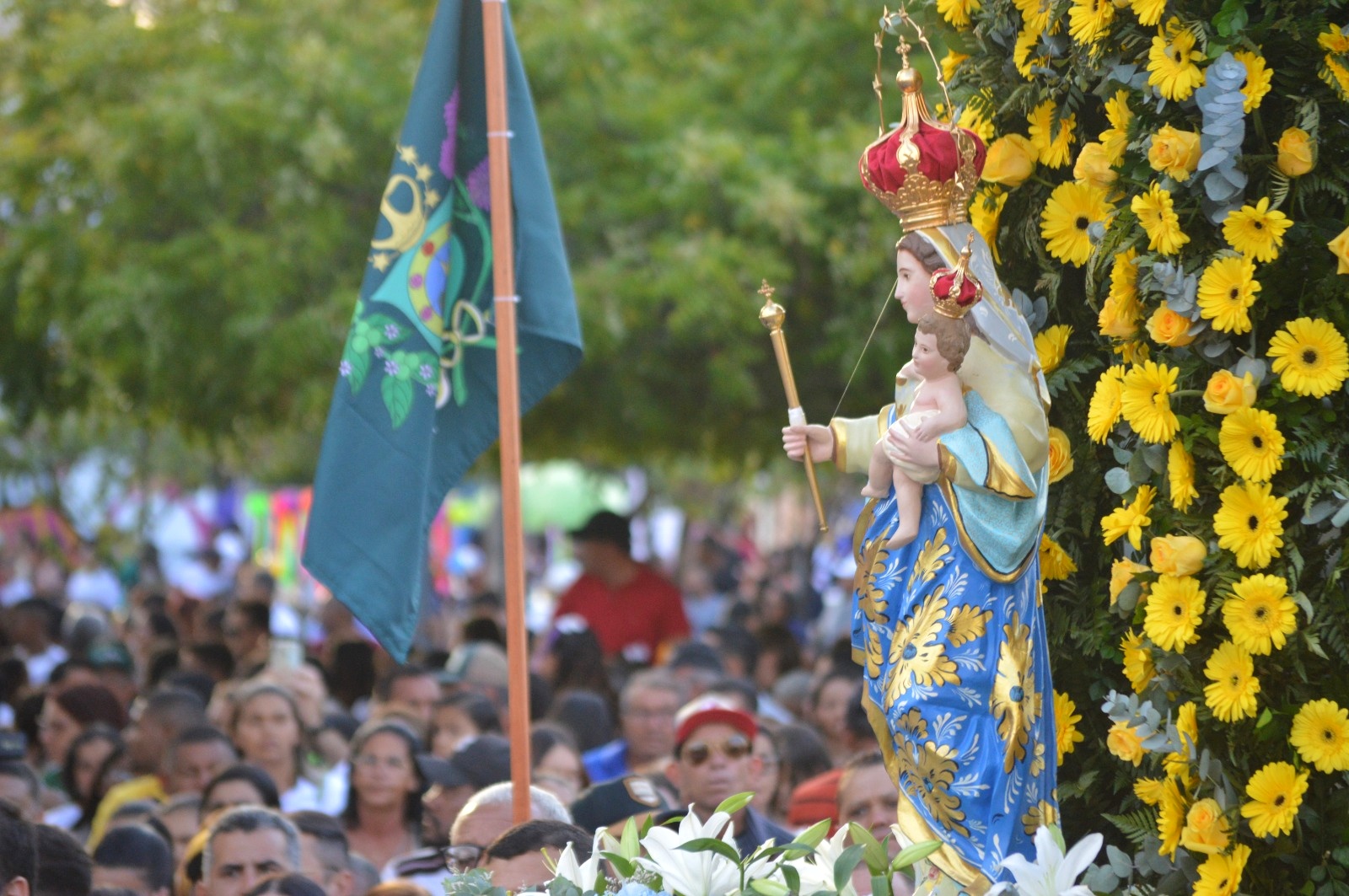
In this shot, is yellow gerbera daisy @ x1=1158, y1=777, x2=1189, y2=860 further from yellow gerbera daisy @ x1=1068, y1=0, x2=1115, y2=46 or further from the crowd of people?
yellow gerbera daisy @ x1=1068, y1=0, x2=1115, y2=46

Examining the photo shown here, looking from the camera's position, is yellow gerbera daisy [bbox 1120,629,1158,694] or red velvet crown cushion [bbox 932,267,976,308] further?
yellow gerbera daisy [bbox 1120,629,1158,694]

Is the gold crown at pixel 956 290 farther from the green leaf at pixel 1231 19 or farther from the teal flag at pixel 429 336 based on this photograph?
the teal flag at pixel 429 336

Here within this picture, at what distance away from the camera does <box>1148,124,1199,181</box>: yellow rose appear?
3508 mm

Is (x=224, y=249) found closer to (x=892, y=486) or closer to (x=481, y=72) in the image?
(x=481, y=72)

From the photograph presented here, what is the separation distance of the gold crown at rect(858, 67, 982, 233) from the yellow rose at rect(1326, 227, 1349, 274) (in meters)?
0.71

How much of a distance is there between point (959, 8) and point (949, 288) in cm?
99

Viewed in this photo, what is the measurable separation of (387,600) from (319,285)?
5.15 m

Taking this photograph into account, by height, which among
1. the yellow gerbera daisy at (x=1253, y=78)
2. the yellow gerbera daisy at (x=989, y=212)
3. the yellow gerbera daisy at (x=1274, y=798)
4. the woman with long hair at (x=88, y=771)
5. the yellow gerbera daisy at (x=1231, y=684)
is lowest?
the woman with long hair at (x=88, y=771)

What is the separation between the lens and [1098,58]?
12.3 ft

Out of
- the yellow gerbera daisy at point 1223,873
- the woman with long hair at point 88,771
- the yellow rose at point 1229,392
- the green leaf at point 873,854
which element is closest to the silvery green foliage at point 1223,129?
the yellow rose at point 1229,392

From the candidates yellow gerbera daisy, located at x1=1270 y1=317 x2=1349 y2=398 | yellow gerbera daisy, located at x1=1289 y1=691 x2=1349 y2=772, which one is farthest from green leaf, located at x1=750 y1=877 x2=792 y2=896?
yellow gerbera daisy, located at x1=1270 y1=317 x2=1349 y2=398

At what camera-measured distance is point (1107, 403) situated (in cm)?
369

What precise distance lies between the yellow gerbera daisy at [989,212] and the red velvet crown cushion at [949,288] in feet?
2.39

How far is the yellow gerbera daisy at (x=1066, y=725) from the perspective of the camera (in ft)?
13.2
